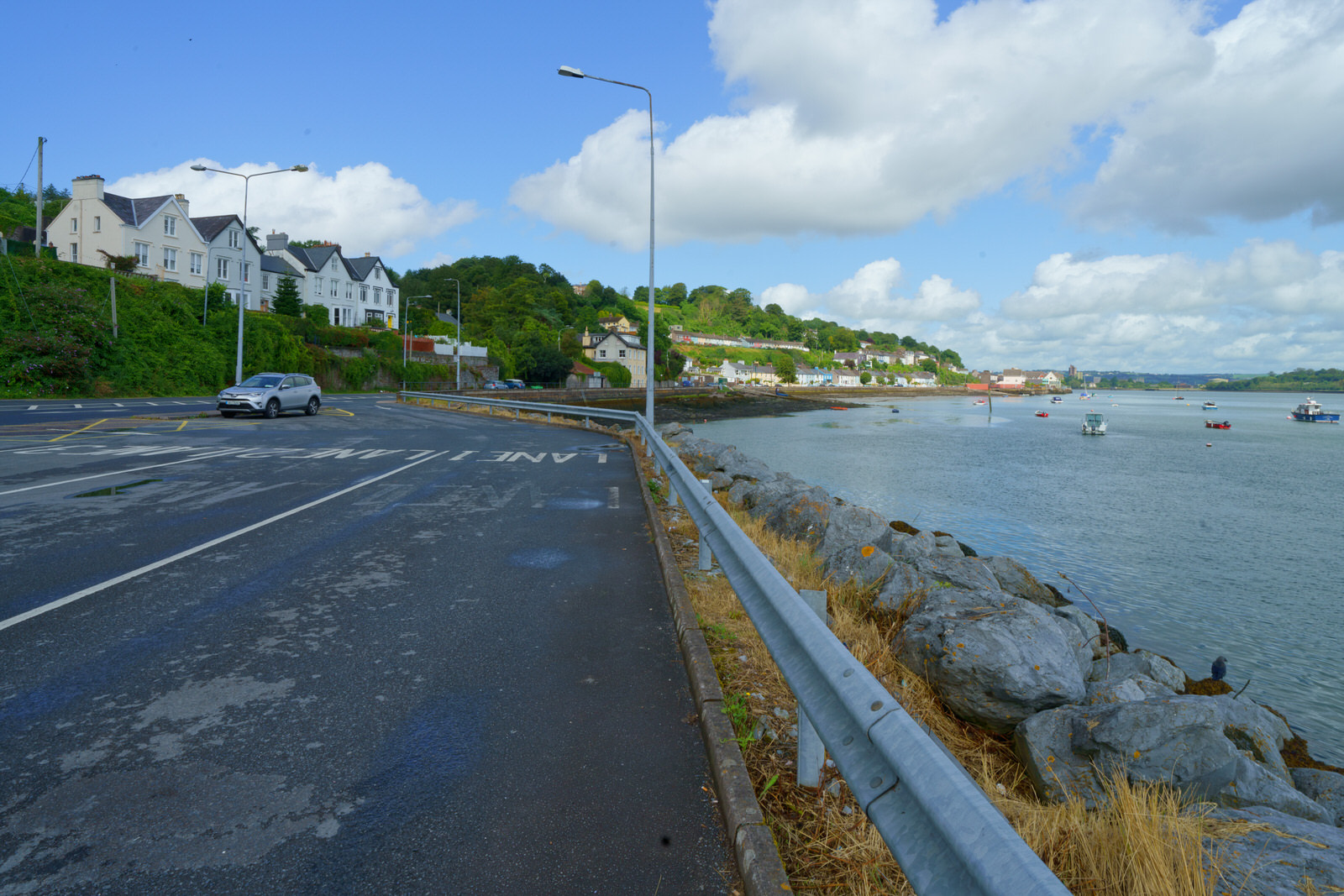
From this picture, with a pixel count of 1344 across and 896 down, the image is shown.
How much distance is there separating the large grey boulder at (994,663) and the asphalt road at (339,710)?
186cm

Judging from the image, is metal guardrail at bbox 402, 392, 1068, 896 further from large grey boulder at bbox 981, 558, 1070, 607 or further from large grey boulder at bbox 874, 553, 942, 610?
large grey boulder at bbox 981, 558, 1070, 607

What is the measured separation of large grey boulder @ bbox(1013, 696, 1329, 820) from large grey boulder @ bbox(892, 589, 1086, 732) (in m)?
0.28

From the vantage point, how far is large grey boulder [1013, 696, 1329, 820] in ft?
13.2

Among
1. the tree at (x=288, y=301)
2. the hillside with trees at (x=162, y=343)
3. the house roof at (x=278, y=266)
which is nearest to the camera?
the hillside with trees at (x=162, y=343)

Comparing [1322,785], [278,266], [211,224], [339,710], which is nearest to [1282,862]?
[339,710]

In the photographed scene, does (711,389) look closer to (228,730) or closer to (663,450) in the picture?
(663,450)

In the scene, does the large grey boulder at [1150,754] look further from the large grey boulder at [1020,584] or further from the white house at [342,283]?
the white house at [342,283]

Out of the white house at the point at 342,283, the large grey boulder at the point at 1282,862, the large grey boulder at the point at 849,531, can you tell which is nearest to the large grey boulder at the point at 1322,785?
the large grey boulder at the point at 1282,862

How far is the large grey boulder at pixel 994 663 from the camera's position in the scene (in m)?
5.01

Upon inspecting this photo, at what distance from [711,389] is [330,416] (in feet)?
308

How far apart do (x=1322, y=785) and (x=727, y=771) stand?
18.3 ft

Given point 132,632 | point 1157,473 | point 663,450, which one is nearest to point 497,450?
point 663,450

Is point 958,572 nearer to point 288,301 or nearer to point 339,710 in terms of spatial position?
point 339,710

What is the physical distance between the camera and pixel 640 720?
14.0 ft
